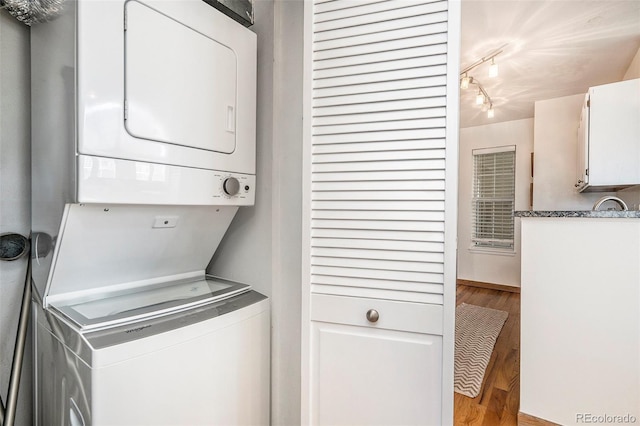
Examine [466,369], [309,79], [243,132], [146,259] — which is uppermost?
[309,79]

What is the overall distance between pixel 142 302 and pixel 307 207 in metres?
0.69

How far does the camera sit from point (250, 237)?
4.69ft

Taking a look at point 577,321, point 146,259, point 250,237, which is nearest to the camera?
point 146,259

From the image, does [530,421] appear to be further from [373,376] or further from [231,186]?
[231,186]

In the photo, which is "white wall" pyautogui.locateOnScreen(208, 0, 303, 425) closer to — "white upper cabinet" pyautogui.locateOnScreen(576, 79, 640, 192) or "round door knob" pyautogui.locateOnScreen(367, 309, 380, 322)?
"round door knob" pyautogui.locateOnScreen(367, 309, 380, 322)

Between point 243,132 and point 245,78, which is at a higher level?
point 245,78

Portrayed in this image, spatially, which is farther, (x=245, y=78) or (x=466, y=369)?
(x=466, y=369)

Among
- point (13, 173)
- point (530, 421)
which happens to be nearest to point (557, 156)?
point (530, 421)

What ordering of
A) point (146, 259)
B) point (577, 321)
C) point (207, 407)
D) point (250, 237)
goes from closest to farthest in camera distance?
point (207, 407) < point (146, 259) < point (250, 237) < point (577, 321)

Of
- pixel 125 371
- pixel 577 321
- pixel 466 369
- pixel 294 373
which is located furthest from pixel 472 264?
pixel 125 371

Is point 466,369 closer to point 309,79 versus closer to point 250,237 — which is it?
point 250,237

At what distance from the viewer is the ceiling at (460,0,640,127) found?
85.5 inches

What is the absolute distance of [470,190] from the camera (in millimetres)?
5137

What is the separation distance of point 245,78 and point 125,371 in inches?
44.1
